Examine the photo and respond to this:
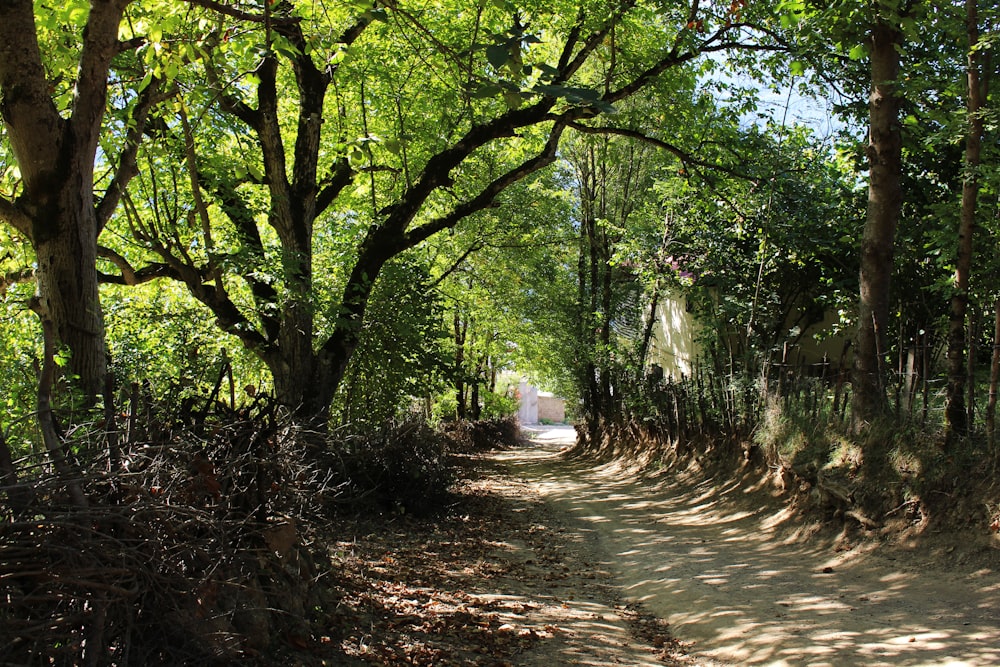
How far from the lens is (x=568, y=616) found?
21.3 ft

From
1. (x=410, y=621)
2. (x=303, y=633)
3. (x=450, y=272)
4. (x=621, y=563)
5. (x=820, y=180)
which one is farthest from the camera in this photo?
(x=450, y=272)

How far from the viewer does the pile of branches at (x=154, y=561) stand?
2.67m

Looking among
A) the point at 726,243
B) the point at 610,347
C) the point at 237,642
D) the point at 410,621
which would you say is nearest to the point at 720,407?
the point at 726,243

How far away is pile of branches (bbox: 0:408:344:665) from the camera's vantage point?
2.67m

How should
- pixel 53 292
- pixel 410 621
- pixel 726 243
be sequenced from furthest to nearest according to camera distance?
pixel 726 243, pixel 410 621, pixel 53 292

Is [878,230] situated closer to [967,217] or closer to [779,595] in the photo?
[967,217]

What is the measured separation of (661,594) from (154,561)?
216 inches

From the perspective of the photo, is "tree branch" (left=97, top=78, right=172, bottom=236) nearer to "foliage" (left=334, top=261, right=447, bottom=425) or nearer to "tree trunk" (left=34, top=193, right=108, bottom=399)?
"tree trunk" (left=34, top=193, right=108, bottom=399)

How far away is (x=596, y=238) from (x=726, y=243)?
877cm

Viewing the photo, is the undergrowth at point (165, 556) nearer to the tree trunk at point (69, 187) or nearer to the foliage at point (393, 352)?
the tree trunk at point (69, 187)

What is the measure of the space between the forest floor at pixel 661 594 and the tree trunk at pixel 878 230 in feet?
5.84

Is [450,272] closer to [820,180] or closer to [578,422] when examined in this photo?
[578,422]

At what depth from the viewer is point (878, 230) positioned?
8.95 metres

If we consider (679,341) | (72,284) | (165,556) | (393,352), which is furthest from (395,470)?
(679,341)
